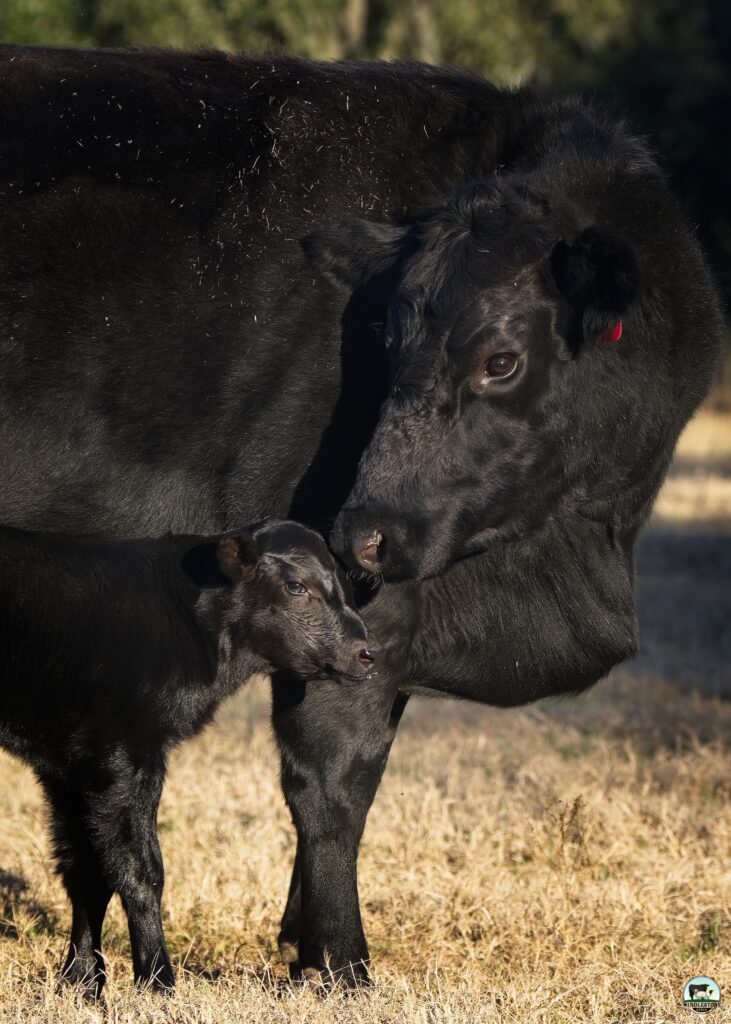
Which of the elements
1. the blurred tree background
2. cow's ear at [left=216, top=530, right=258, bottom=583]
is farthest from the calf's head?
the blurred tree background

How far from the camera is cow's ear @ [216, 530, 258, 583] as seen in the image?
427 centimetres

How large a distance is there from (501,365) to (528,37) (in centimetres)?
2897

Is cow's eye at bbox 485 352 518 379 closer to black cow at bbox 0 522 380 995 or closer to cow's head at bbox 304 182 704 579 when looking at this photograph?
cow's head at bbox 304 182 704 579

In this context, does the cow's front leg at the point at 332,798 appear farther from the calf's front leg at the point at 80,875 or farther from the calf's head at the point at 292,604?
the calf's front leg at the point at 80,875

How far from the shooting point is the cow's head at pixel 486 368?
4.00 m

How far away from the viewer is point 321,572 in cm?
452

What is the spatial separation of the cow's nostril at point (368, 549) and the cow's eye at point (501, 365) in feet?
1.89

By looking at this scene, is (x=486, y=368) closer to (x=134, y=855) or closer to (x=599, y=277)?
(x=599, y=277)

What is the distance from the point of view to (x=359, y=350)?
4312 mm

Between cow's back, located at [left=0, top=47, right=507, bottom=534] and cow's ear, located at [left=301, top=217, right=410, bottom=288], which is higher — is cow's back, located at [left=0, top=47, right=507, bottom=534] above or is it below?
below

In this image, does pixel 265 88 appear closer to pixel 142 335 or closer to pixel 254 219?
pixel 254 219

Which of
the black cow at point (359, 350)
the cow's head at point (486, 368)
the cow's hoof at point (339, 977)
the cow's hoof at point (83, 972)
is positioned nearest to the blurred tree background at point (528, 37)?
the black cow at point (359, 350)

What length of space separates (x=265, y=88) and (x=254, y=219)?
542 millimetres

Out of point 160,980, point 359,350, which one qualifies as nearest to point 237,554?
point 359,350
